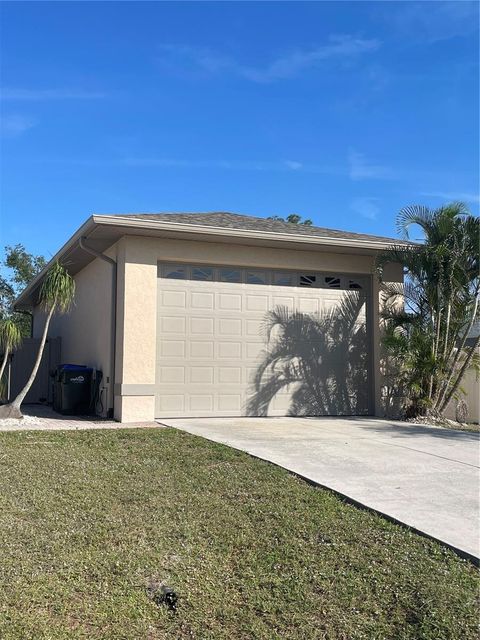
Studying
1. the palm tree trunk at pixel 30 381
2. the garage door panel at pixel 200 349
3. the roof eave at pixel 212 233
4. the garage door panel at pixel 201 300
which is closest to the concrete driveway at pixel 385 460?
the garage door panel at pixel 200 349

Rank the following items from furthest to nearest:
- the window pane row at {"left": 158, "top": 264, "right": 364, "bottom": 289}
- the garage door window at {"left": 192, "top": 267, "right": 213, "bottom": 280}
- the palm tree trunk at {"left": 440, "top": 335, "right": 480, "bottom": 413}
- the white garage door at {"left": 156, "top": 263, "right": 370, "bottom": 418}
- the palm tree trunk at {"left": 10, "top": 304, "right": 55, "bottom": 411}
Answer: the palm tree trunk at {"left": 440, "top": 335, "right": 480, "bottom": 413} → the garage door window at {"left": 192, "top": 267, "right": 213, "bottom": 280} → the window pane row at {"left": 158, "top": 264, "right": 364, "bottom": 289} → the white garage door at {"left": 156, "top": 263, "right": 370, "bottom": 418} → the palm tree trunk at {"left": 10, "top": 304, "right": 55, "bottom": 411}

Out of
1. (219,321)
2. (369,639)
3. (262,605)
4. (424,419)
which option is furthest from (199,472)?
(424,419)

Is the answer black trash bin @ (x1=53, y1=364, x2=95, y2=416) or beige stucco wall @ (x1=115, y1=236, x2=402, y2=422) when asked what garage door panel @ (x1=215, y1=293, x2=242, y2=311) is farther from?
black trash bin @ (x1=53, y1=364, x2=95, y2=416)

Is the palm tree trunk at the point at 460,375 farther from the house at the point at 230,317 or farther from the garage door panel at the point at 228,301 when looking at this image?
the garage door panel at the point at 228,301

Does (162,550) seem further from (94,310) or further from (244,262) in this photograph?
(94,310)

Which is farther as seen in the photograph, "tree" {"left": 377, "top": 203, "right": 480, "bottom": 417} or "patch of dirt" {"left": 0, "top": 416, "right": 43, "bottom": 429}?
"tree" {"left": 377, "top": 203, "right": 480, "bottom": 417}

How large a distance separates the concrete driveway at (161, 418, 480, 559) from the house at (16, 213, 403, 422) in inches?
33.1

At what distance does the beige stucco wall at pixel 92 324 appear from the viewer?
40.7ft

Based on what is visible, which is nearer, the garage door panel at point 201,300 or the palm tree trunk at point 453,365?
the garage door panel at point 201,300

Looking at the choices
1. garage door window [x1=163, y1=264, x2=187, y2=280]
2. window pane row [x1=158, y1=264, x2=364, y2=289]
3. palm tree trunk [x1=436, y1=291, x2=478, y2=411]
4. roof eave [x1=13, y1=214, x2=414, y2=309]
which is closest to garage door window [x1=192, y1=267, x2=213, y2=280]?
window pane row [x1=158, y1=264, x2=364, y2=289]

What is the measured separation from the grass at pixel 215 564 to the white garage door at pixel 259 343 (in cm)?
530

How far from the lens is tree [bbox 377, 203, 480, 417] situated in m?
12.0

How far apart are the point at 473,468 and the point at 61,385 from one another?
8902 millimetres

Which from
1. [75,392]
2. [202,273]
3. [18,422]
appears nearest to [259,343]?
[202,273]
